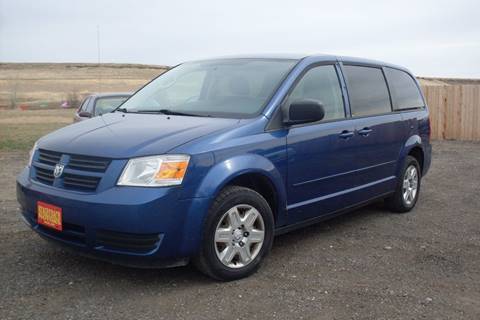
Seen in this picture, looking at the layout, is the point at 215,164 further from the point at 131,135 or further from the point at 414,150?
the point at 414,150

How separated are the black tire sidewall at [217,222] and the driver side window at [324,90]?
1057 mm

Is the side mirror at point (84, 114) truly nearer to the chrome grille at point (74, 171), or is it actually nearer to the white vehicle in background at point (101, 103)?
the white vehicle in background at point (101, 103)

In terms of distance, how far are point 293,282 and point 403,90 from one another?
3.49 meters

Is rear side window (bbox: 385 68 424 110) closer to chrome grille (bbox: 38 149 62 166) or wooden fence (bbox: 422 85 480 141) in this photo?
chrome grille (bbox: 38 149 62 166)

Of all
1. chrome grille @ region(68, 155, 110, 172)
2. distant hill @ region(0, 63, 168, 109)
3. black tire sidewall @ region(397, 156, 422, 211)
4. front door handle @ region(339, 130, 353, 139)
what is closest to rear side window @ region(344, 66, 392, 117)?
front door handle @ region(339, 130, 353, 139)

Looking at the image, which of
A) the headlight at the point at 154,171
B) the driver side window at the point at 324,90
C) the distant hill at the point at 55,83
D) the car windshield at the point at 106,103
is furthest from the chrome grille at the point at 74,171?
the distant hill at the point at 55,83

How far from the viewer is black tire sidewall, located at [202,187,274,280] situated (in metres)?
4.01

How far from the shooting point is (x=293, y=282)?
14.0 feet

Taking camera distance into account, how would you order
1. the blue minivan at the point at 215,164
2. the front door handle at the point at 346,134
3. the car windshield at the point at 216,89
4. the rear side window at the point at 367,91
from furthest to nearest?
the rear side window at the point at 367,91 < the front door handle at the point at 346,134 < the car windshield at the point at 216,89 < the blue minivan at the point at 215,164

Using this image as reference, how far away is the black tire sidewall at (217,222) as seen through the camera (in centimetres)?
401

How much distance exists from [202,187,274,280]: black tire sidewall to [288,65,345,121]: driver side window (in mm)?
1057

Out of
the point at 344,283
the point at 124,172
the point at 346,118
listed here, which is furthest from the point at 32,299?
the point at 346,118

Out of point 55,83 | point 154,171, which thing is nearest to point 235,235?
point 154,171

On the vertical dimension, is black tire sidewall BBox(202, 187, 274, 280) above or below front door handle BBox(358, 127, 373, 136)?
below
